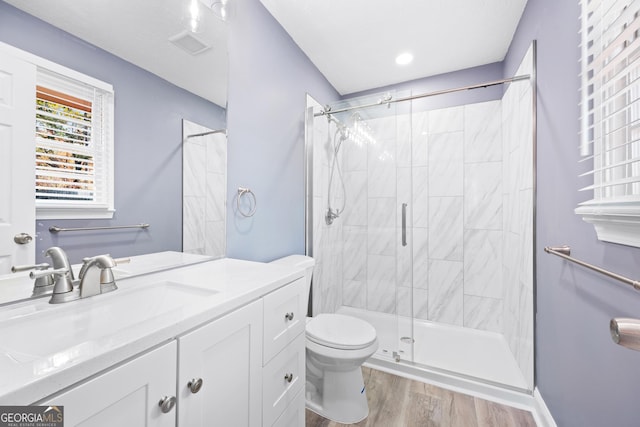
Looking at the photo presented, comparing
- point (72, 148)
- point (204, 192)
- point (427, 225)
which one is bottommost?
point (427, 225)

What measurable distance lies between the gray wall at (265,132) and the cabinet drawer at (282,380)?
68 centimetres

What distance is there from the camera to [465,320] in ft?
8.50

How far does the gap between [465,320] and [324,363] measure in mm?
1726

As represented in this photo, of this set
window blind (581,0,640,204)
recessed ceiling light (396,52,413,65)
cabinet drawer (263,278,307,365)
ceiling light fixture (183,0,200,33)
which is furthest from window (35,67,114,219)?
recessed ceiling light (396,52,413,65)

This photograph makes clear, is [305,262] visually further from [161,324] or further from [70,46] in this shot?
[70,46]

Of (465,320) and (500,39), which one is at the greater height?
(500,39)

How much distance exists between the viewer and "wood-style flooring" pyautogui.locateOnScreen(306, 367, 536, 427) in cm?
151

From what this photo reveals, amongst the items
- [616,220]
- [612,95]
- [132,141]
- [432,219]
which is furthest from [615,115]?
[432,219]

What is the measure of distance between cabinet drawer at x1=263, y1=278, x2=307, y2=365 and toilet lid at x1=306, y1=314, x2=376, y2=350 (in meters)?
0.40

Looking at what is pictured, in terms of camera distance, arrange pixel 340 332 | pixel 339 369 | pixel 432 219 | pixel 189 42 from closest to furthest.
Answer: pixel 189 42
pixel 339 369
pixel 340 332
pixel 432 219

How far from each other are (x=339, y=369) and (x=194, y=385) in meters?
1.08

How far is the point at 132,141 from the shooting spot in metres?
1.05

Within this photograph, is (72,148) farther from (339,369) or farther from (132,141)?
(339,369)

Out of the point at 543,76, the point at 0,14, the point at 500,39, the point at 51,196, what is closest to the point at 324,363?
the point at 51,196
